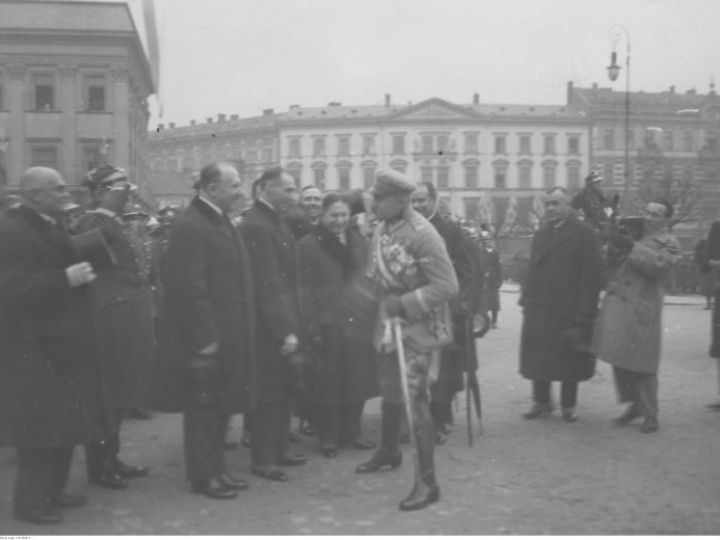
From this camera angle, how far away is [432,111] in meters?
26.3

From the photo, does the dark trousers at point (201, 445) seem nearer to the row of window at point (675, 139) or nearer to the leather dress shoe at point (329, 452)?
the leather dress shoe at point (329, 452)

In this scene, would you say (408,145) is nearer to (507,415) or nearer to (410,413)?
(507,415)

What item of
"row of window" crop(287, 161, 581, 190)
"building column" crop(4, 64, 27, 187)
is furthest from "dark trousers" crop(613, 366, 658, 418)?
"row of window" crop(287, 161, 581, 190)

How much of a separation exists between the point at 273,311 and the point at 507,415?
3.17 meters

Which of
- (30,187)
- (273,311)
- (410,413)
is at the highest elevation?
(30,187)

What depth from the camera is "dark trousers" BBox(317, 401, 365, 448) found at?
657 cm

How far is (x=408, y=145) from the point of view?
75.6 ft

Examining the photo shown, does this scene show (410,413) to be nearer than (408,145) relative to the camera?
Yes

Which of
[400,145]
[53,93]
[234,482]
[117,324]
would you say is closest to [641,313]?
[234,482]

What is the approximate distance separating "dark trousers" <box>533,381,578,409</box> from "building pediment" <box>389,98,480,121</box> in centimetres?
1463

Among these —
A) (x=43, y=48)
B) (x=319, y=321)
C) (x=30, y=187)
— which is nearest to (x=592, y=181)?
(x=319, y=321)

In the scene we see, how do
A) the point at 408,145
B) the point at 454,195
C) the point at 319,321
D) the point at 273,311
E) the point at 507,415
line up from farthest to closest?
the point at 454,195 < the point at 408,145 < the point at 507,415 < the point at 319,321 < the point at 273,311

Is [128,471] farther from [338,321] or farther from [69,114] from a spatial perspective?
[69,114]

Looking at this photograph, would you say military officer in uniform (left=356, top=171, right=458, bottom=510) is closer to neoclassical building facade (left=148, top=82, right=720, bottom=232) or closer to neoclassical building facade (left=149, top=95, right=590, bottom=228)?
neoclassical building facade (left=148, top=82, right=720, bottom=232)
